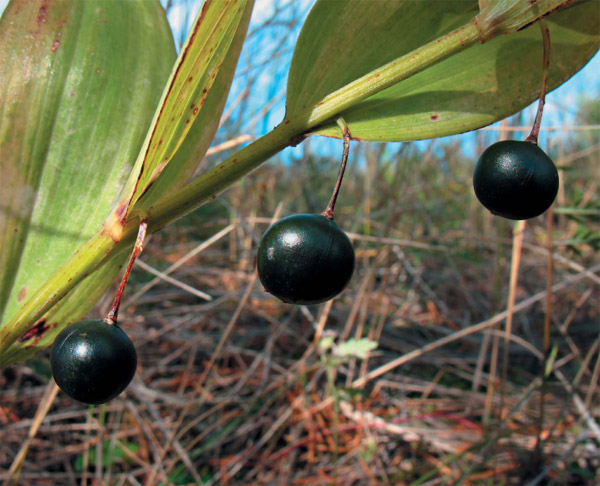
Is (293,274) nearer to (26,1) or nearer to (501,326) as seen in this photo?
(26,1)

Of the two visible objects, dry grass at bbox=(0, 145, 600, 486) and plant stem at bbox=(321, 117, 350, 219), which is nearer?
plant stem at bbox=(321, 117, 350, 219)

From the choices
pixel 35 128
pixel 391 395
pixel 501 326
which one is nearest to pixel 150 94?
pixel 35 128

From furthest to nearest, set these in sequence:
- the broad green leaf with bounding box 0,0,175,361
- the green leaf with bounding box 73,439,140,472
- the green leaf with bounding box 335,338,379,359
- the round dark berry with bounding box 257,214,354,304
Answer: the green leaf with bounding box 73,439,140,472 < the green leaf with bounding box 335,338,379,359 < the broad green leaf with bounding box 0,0,175,361 < the round dark berry with bounding box 257,214,354,304

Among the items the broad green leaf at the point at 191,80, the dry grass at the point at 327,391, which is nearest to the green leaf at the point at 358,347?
the dry grass at the point at 327,391

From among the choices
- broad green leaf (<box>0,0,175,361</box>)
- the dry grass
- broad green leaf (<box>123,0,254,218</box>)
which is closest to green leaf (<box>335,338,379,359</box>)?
the dry grass

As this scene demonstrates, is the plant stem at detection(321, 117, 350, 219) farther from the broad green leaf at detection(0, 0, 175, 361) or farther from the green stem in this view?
the broad green leaf at detection(0, 0, 175, 361)

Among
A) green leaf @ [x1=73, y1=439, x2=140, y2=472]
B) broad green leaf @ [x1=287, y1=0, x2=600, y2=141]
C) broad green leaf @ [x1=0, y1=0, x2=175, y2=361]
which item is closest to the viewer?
broad green leaf @ [x1=287, y1=0, x2=600, y2=141]

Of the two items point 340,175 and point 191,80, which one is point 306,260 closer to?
point 340,175
